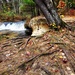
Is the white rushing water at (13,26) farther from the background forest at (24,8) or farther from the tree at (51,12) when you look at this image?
the tree at (51,12)

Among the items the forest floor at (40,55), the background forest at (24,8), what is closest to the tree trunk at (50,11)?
the forest floor at (40,55)

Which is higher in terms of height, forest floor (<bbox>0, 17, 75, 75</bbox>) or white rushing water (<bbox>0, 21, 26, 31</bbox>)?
forest floor (<bbox>0, 17, 75, 75</bbox>)

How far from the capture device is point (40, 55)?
605cm

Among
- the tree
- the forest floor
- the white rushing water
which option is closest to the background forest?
the white rushing water

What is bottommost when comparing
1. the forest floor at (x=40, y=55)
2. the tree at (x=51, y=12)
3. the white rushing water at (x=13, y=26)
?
the white rushing water at (x=13, y=26)

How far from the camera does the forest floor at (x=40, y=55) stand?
209 inches

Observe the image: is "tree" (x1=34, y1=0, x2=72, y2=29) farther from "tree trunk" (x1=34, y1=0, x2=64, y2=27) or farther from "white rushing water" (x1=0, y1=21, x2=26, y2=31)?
"white rushing water" (x1=0, y1=21, x2=26, y2=31)

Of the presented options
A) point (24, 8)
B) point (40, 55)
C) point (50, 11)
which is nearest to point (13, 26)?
point (24, 8)

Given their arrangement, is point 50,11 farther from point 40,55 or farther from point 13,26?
point 13,26

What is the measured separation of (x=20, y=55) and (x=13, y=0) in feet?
79.2

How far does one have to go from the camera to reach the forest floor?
17.4 ft

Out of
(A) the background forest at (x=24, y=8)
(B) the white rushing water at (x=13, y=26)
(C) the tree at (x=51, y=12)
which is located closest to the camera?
(C) the tree at (x=51, y=12)

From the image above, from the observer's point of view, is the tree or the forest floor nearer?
the forest floor

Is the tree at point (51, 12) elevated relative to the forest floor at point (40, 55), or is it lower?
elevated
